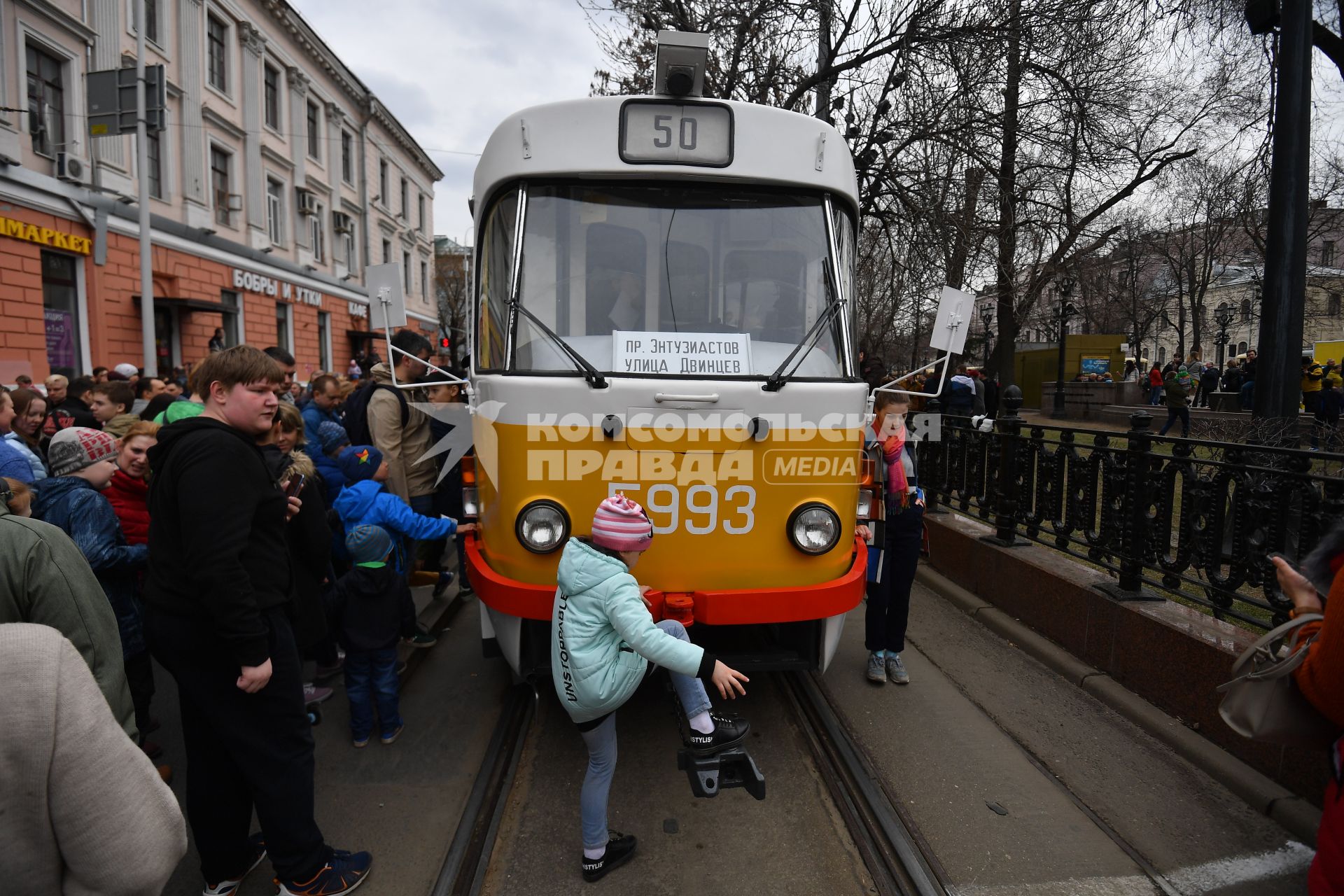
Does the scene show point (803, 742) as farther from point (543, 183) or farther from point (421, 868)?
point (543, 183)

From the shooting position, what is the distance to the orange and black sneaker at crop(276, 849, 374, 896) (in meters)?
2.78

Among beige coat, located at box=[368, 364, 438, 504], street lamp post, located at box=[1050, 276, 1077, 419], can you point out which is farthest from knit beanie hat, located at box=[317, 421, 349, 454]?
street lamp post, located at box=[1050, 276, 1077, 419]

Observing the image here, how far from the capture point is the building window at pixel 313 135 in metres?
27.6

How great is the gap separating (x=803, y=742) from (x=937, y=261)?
8.73m

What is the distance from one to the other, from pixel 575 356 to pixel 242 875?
8.05ft

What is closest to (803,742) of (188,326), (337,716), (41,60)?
(337,716)


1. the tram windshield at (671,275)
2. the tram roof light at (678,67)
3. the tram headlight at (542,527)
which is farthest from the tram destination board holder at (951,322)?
the tram headlight at (542,527)

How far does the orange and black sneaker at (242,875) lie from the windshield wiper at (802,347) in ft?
8.99

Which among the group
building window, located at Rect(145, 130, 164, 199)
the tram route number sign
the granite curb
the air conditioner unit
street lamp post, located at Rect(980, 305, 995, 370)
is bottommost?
the granite curb

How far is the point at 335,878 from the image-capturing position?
284 centimetres

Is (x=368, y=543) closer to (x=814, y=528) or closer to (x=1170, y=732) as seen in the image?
(x=814, y=528)

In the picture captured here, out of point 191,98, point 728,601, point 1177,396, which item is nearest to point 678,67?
point 728,601

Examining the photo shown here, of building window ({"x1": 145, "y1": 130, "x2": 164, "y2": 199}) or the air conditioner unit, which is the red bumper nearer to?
the air conditioner unit

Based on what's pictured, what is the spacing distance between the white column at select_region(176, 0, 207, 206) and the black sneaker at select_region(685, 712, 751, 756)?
2173cm
